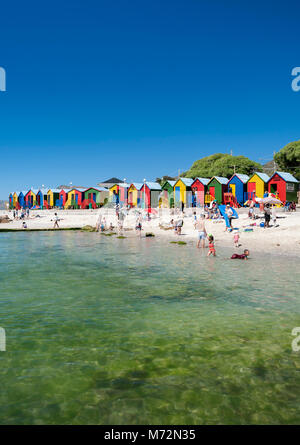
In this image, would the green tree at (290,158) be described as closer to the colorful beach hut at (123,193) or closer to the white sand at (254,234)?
the white sand at (254,234)

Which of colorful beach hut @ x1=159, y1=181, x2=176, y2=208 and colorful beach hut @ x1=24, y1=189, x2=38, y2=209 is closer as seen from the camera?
colorful beach hut @ x1=159, y1=181, x2=176, y2=208

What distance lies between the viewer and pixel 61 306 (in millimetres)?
8578

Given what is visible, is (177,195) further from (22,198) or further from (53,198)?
(22,198)

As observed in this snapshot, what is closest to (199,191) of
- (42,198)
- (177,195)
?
(177,195)

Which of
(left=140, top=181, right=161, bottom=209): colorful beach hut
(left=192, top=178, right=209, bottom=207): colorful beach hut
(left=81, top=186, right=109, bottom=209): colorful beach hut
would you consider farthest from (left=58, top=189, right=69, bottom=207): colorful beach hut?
(left=192, top=178, right=209, bottom=207): colorful beach hut

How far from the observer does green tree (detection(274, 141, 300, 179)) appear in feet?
206

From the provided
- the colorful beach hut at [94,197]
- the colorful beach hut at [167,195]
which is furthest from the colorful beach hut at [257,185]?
the colorful beach hut at [94,197]

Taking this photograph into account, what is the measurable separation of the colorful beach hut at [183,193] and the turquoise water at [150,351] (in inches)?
1560

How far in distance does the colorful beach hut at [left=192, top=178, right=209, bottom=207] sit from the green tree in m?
22.7

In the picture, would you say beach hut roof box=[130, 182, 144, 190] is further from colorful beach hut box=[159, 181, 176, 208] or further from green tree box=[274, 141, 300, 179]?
green tree box=[274, 141, 300, 179]

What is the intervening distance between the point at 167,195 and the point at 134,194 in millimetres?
6229

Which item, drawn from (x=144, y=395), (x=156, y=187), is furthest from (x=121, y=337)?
(x=156, y=187)

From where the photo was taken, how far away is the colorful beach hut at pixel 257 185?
145 ft
